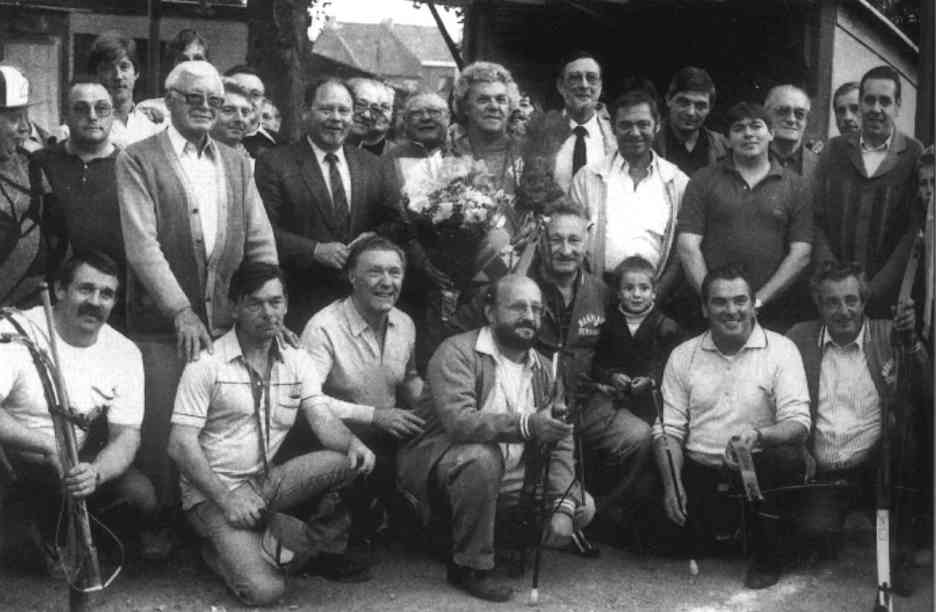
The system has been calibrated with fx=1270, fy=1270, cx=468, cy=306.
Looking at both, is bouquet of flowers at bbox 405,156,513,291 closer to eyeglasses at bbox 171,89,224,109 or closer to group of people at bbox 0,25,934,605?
group of people at bbox 0,25,934,605

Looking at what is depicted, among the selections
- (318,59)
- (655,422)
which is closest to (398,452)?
(655,422)

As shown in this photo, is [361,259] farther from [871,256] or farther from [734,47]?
[734,47]

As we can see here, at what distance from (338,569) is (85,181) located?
1994 mm

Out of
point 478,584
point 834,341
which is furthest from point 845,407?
point 478,584

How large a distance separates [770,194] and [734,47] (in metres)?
4.65

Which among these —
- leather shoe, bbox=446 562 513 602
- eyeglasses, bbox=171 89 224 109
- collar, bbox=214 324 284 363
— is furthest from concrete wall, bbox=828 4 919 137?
collar, bbox=214 324 284 363

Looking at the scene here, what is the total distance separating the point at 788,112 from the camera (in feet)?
20.6

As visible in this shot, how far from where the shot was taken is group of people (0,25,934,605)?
5.23 m

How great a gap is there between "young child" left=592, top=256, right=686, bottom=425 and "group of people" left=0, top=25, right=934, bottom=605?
14 mm

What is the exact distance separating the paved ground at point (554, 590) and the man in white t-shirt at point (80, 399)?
267 mm

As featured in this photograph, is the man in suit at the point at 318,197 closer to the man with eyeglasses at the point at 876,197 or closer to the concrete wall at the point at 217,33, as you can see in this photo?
the man with eyeglasses at the point at 876,197

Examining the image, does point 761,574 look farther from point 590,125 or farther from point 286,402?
point 590,125

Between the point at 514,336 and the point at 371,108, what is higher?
the point at 371,108

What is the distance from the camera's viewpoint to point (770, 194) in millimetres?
5965
